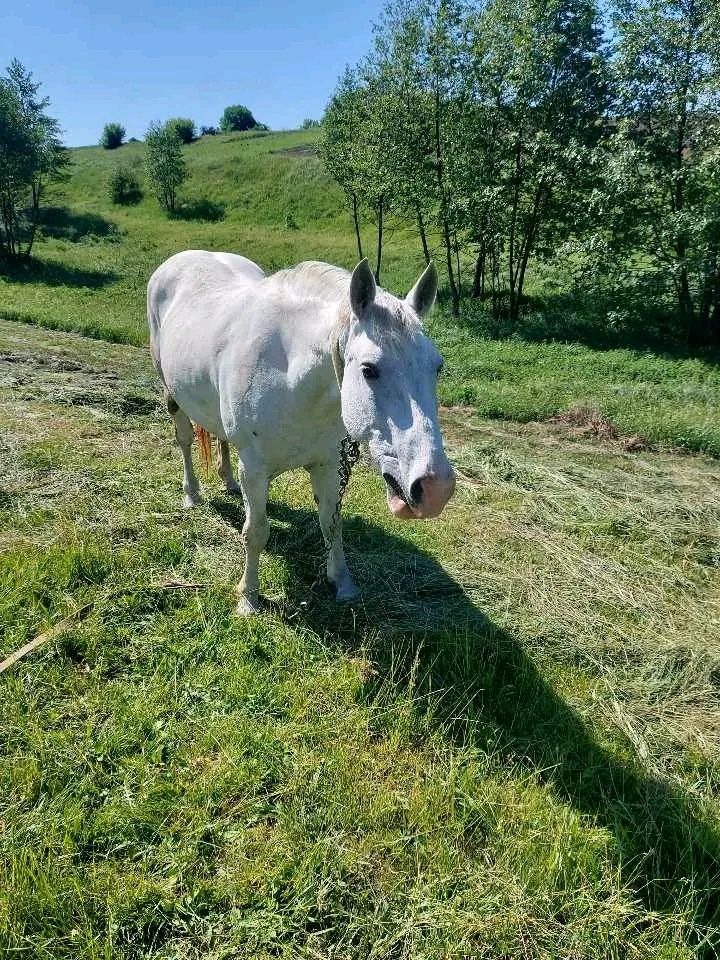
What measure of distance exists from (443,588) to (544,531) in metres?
1.42

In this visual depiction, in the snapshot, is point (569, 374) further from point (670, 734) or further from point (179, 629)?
point (179, 629)

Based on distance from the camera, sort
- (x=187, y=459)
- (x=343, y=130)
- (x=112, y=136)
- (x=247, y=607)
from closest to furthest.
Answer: (x=247, y=607) < (x=187, y=459) < (x=343, y=130) < (x=112, y=136)

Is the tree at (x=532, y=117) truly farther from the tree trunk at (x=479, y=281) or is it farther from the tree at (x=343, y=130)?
the tree at (x=343, y=130)

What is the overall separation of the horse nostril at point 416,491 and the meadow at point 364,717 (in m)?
1.33

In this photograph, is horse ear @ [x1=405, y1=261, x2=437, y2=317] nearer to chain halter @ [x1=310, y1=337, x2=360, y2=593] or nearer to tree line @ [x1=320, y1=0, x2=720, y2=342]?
chain halter @ [x1=310, y1=337, x2=360, y2=593]

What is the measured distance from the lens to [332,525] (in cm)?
411

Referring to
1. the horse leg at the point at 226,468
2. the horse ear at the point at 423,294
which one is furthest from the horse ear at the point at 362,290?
the horse leg at the point at 226,468

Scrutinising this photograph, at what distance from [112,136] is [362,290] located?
82.3m

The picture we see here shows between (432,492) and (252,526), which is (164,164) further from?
(432,492)

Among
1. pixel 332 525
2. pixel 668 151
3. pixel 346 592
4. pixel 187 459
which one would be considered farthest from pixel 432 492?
pixel 668 151

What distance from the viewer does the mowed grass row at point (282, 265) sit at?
8.92 meters

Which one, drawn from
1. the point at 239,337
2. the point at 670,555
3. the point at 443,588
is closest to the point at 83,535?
the point at 239,337

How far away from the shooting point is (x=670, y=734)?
305 cm

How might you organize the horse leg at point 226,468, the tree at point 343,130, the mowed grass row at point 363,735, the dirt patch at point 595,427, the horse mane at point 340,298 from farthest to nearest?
the tree at point 343,130, the dirt patch at point 595,427, the horse leg at point 226,468, the horse mane at point 340,298, the mowed grass row at point 363,735
